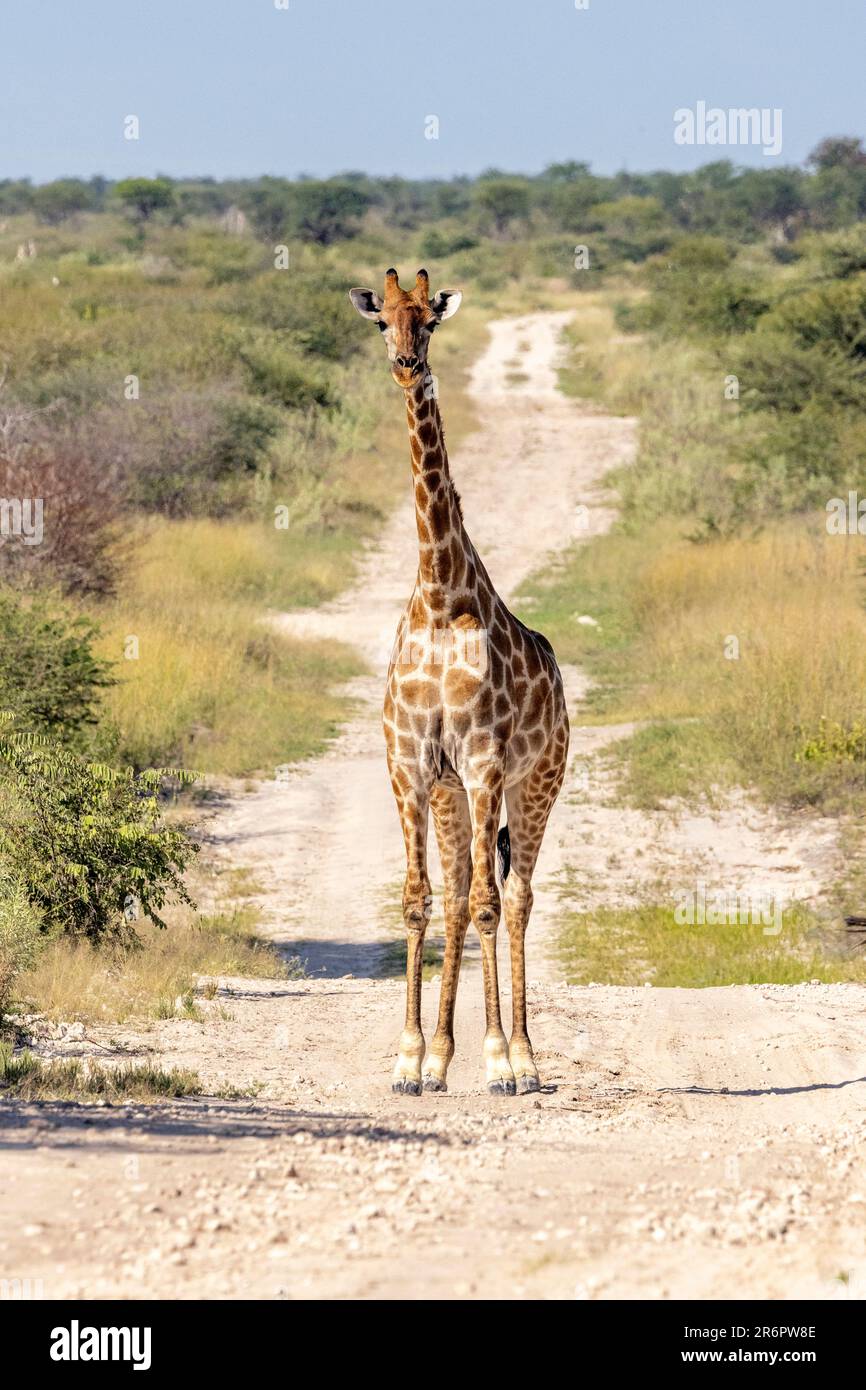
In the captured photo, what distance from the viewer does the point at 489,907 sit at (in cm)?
708

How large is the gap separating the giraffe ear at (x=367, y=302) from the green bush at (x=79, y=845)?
3625 mm

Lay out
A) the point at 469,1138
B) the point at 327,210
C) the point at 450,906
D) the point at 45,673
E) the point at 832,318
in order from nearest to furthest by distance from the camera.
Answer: the point at 469,1138, the point at 450,906, the point at 45,673, the point at 832,318, the point at 327,210

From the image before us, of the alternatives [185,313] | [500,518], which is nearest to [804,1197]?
[500,518]

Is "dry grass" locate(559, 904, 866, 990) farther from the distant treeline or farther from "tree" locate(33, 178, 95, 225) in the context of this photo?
"tree" locate(33, 178, 95, 225)

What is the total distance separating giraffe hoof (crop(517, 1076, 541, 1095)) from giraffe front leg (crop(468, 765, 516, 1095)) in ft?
0.18

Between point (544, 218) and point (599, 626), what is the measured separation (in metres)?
85.2

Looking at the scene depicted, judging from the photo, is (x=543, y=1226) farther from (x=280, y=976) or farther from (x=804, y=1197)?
(x=280, y=976)

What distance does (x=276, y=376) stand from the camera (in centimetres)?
3416

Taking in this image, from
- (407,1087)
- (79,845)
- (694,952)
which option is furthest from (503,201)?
(407,1087)

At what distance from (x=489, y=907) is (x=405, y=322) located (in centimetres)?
224

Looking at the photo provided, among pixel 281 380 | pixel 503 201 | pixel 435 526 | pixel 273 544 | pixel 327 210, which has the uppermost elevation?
pixel 503 201

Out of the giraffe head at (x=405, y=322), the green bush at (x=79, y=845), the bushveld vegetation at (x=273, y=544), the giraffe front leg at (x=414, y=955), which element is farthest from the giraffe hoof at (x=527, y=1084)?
the green bush at (x=79, y=845)

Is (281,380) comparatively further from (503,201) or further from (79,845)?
(503,201)

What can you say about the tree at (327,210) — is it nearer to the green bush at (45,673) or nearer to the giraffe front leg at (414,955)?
the green bush at (45,673)
